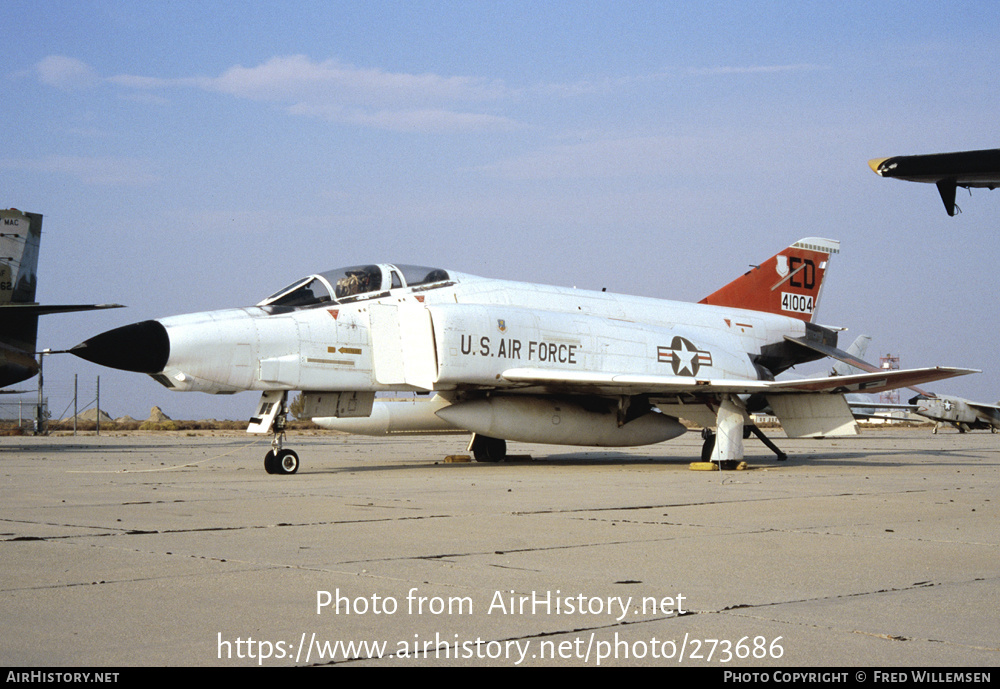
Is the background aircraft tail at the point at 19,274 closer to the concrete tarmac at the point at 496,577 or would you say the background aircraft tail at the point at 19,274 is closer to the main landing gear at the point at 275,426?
the main landing gear at the point at 275,426

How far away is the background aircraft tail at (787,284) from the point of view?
59.7 ft

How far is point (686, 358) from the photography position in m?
15.3

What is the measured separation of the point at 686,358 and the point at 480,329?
155 inches

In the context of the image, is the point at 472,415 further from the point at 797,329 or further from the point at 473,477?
the point at 797,329

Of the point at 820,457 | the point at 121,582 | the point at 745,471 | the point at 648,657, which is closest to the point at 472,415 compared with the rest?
the point at 745,471

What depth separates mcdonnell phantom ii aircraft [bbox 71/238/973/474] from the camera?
11344mm

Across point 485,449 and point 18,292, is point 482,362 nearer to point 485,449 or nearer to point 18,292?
point 485,449

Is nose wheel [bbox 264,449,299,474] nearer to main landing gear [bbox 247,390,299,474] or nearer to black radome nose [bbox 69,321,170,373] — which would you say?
main landing gear [bbox 247,390,299,474]

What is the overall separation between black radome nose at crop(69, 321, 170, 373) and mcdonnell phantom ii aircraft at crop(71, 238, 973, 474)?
1 centimetres

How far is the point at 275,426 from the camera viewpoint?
11.7 m

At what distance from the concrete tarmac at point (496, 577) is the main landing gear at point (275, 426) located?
222 cm

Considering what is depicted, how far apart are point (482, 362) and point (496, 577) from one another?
8.55 metres

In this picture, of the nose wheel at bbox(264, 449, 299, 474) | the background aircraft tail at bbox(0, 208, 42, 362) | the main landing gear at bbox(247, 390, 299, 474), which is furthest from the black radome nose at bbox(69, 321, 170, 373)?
the background aircraft tail at bbox(0, 208, 42, 362)

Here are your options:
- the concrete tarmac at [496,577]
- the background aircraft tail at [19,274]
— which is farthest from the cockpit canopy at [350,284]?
the background aircraft tail at [19,274]
